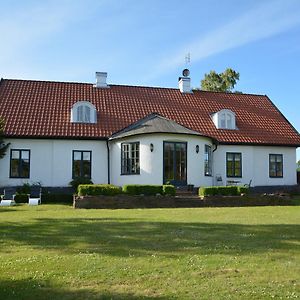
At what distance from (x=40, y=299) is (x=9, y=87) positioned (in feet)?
84.7

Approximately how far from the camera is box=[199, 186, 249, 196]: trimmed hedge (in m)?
22.3

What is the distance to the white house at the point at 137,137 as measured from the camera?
85.4 ft

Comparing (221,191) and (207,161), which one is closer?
(221,191)

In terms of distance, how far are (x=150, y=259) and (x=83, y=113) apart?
2050 cm

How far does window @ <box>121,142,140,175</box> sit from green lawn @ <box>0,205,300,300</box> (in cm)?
1178

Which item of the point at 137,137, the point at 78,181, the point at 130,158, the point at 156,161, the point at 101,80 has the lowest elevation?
the point at 78,181

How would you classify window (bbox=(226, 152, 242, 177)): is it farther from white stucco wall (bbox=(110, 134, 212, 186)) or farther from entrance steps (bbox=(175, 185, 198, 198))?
entrance steps (bbox=(175, 185, 198, 198))

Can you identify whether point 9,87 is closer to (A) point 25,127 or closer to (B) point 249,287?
(A) point 25,127

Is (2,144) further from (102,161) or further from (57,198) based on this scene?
(102,161)

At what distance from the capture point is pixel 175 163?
84.9 feet

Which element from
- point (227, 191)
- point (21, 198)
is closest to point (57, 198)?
point (21, 198)

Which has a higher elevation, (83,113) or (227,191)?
(83,113)

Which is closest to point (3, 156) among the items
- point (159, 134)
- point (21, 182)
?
point (21, 182)

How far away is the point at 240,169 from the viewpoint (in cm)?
2986
